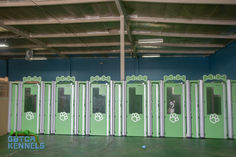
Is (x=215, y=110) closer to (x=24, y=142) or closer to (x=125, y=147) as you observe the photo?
(x=125, y=147)

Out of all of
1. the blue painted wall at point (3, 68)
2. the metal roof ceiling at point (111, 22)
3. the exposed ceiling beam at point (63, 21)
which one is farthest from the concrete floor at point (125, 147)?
the blue painted wall at point (3, 68)

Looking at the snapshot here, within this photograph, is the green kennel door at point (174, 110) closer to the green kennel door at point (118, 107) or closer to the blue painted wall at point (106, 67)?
the green kennel door at point (118, 107)

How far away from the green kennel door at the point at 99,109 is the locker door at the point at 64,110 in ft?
2.76

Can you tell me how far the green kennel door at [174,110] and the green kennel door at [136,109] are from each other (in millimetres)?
814

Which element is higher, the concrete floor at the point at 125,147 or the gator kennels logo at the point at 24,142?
the gator kennels logo at the point at 24,142

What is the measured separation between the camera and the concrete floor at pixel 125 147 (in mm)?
5152

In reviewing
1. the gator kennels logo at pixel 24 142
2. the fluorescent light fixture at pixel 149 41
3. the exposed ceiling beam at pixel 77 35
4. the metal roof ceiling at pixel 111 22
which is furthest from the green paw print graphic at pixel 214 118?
the gator kennels logo at pixel 24 142

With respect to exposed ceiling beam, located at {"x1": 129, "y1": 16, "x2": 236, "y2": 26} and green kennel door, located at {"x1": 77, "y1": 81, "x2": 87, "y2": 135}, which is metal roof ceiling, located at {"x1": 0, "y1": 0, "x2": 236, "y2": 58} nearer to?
exposed ceiling beam, located at {"x1": 129, "y1": 16, "x2": 236, "y2": 26}

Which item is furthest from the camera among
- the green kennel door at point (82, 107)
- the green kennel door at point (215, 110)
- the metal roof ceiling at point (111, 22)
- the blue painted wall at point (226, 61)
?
the blue painted wall at point (226, 61)

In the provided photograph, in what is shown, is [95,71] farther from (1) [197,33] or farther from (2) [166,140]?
(2) [166,140]

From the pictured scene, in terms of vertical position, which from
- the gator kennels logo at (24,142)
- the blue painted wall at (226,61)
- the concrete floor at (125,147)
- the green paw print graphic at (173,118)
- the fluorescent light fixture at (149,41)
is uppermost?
the fluorescent light fixture at (149,41)

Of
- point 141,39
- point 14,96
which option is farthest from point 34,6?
point 141,39

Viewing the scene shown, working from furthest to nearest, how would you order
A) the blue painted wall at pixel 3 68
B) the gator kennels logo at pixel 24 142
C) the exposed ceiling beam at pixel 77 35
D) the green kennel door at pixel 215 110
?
the blue painted wall at pixel 3 68 → the exposed ceiling beam at pixel 77 35 → the green kennel door at pixel 215 110 → the gator kennels logo at pixel 24 142

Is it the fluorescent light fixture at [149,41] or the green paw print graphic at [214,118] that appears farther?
the fluorescent light fixture at [149,41]
